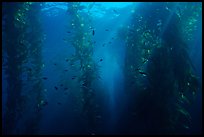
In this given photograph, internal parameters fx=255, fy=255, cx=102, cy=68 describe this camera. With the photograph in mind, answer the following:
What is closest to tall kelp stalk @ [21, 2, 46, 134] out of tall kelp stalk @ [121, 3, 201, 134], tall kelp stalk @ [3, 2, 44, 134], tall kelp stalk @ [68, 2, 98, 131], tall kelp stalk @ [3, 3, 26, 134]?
tall kelp stalk @ [3, 2, 44, 134]

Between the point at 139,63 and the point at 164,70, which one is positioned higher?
the point at 139,63

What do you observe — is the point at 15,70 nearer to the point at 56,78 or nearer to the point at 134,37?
the point at 134,37

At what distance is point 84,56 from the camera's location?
428 inches

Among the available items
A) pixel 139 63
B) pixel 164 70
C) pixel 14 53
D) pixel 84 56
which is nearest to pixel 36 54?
pixel 14 53

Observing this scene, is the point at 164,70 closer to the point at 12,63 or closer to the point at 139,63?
the point at 139,63

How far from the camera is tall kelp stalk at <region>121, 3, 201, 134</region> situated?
9.16m

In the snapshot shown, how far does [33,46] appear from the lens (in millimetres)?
11148

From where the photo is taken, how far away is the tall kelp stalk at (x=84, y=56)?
10.6 m

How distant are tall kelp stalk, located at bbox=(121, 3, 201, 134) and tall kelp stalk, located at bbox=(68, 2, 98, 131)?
1.90 meters

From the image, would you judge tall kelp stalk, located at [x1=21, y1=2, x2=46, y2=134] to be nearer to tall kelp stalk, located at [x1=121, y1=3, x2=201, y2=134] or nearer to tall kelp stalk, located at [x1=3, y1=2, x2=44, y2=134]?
tall kelp stalk, located at [x1=3, y1=2, x2=44, y2=134]

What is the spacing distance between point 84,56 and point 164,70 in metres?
3.50

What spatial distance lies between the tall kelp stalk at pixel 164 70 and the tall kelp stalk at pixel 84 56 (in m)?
1.90

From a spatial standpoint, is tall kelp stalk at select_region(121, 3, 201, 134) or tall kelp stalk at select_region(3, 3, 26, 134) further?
tall kelp stalk at select_region(3, 3, 26, 134)

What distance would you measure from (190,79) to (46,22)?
16.7 metres
